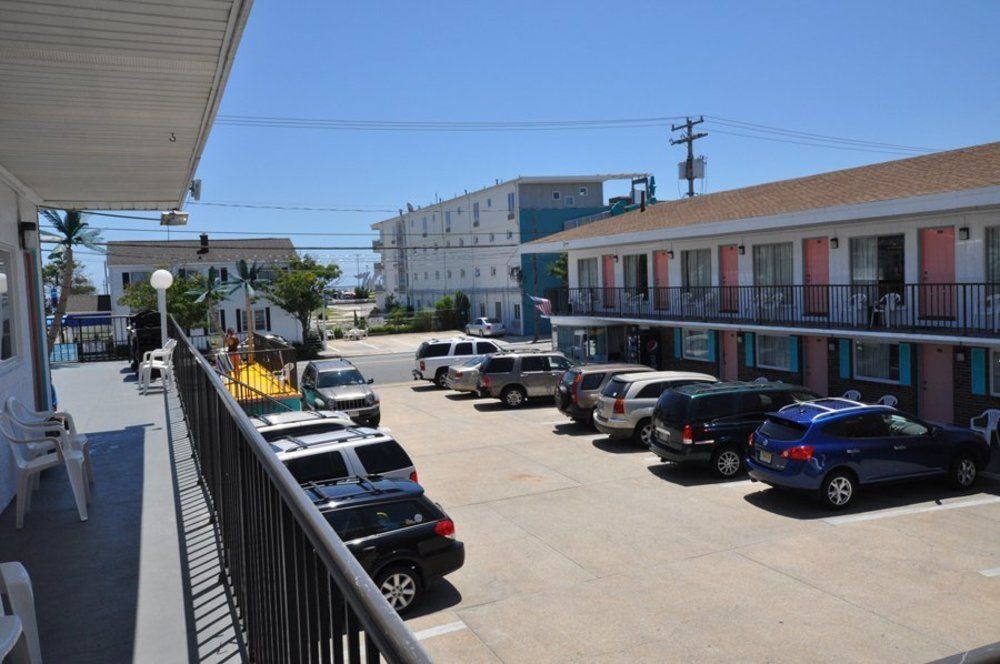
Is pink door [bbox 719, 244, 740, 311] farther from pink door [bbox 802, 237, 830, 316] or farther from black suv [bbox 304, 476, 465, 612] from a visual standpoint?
black suv [bbox 304, 476, 465, 612]

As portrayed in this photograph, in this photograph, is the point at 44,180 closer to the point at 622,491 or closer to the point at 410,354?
the point at 622,491

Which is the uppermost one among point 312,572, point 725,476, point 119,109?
point 119,109

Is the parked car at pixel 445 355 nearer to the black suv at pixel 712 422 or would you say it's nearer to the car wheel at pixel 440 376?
the car wheel at pixel 440 376

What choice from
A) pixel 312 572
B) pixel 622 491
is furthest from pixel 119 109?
pixel 622 491

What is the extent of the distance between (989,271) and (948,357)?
90.1 inches

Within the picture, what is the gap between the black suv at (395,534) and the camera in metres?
9.33

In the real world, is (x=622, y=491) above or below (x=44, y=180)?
below

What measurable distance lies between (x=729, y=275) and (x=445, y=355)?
12.2m

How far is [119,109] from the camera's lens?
6285mm

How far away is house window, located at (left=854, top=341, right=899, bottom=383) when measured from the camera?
22.0 meters

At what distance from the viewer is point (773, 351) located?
26.3 m

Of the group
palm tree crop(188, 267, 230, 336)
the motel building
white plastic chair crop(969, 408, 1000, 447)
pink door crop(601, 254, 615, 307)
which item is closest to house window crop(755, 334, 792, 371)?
the motel building

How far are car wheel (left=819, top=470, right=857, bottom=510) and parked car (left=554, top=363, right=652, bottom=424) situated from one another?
8.40 meters

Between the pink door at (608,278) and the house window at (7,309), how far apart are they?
25824mm
